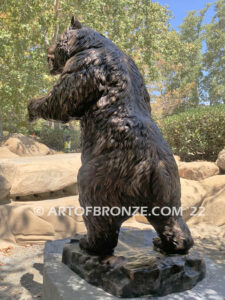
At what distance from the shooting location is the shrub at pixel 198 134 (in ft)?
24.2

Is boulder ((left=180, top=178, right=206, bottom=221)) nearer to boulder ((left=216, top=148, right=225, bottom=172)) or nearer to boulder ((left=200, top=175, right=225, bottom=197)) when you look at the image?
boulder ((left=200, top=175, right=225, bottom=197))

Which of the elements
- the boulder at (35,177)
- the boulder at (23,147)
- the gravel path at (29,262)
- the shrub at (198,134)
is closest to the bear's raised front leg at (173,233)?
the gravel path at (29,262)

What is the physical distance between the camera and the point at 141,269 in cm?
172

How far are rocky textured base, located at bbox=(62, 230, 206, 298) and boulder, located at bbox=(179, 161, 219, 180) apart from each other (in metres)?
4.87

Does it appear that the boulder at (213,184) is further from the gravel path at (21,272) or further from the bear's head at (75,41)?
the bear's head at (75,41)

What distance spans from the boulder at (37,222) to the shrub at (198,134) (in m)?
4.38

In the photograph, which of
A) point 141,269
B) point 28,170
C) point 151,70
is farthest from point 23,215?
point 151,70

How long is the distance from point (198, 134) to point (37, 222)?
4.99 meters

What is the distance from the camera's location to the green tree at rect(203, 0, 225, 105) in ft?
78.4

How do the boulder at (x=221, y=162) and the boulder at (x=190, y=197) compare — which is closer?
the boulder at (x=190, y=197)

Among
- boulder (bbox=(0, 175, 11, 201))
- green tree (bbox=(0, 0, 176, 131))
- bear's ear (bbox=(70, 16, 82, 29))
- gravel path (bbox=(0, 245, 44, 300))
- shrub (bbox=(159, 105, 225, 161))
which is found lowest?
gravel path (bbox=(0, 245, 44, 300))

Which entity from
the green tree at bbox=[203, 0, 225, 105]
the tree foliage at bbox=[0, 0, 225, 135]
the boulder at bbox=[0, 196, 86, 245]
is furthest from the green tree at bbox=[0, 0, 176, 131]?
the green tree at bbox=[203, 0, 225, 105]

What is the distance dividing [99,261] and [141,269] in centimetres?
31

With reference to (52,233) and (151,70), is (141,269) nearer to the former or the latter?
(52,233)
